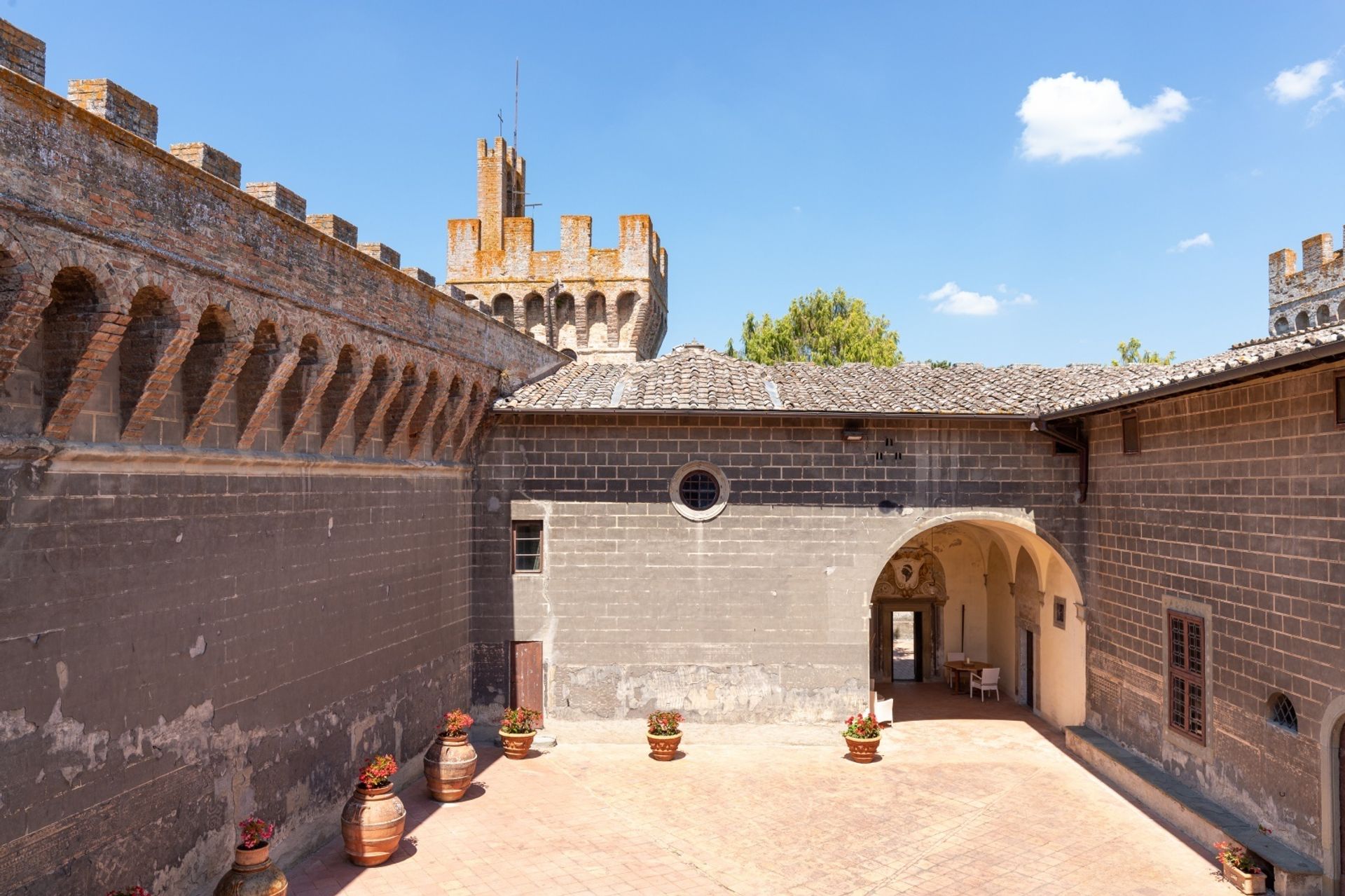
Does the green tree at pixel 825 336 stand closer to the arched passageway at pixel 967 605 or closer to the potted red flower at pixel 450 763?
the arched passageway at pixel 967 605

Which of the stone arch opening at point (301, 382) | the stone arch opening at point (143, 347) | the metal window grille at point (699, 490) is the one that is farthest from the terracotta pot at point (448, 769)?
the stone arch opening at point (143, 347)

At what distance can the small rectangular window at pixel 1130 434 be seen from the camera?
1291cm

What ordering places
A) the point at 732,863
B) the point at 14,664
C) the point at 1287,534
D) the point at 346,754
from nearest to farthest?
the point at 14,664, the point at 1287,534, the point at 732,863, the point at 346,754

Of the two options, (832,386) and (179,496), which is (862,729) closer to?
(832,386)

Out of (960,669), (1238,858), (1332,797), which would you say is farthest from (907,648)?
(1332,797)

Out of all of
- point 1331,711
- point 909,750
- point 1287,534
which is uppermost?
point 1287,534

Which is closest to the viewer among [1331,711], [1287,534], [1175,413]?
[1331,711]

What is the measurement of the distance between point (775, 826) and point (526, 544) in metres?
6.03

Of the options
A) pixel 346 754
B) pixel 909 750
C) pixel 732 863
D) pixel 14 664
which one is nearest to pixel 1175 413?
pixel 909 750

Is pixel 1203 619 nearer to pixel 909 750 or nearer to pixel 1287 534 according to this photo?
pixel 1287 534

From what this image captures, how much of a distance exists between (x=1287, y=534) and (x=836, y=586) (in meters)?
6.53

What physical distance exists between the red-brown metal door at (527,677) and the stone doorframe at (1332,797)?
10.3 m

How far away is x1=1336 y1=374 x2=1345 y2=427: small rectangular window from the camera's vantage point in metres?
8.62

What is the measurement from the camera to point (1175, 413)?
11.8m
